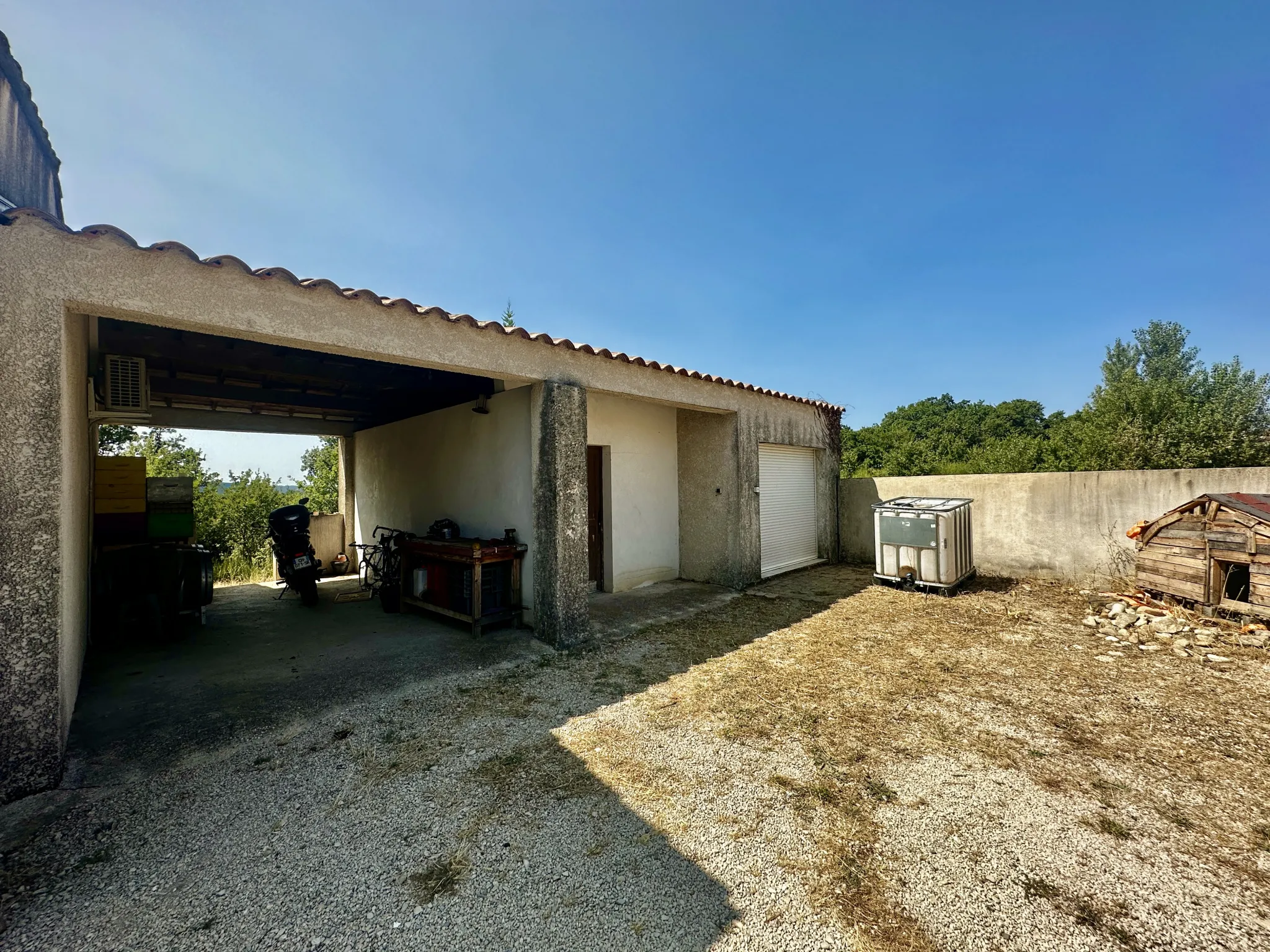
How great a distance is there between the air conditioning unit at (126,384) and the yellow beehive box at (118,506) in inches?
53.5

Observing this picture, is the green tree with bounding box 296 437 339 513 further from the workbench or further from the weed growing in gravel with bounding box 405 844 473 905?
the weed growing in gravel with bounding box 405 844 473 905

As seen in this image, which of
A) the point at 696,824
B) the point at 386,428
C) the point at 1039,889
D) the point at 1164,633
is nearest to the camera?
the point at 1039,889

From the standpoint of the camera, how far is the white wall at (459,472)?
18.5 feet

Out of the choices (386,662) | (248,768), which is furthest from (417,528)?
(248,768)

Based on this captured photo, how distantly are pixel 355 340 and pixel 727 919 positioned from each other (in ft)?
14.1

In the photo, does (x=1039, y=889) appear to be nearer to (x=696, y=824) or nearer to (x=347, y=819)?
(x=696, y=824)

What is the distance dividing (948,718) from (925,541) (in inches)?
172

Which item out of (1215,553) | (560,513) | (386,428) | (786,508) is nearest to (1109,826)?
(560,513)


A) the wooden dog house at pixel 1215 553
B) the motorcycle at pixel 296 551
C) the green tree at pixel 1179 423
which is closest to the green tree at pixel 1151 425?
the green tree at pixel 1179 423

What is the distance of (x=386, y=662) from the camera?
4.66 meters

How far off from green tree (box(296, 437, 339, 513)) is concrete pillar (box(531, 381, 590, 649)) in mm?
11016

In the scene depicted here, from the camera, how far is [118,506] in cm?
576

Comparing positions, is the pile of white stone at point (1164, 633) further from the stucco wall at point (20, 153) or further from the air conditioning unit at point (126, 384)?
the stucco wall at point (20, 153)

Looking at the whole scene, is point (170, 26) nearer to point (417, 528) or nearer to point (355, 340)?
point (355, 340)
